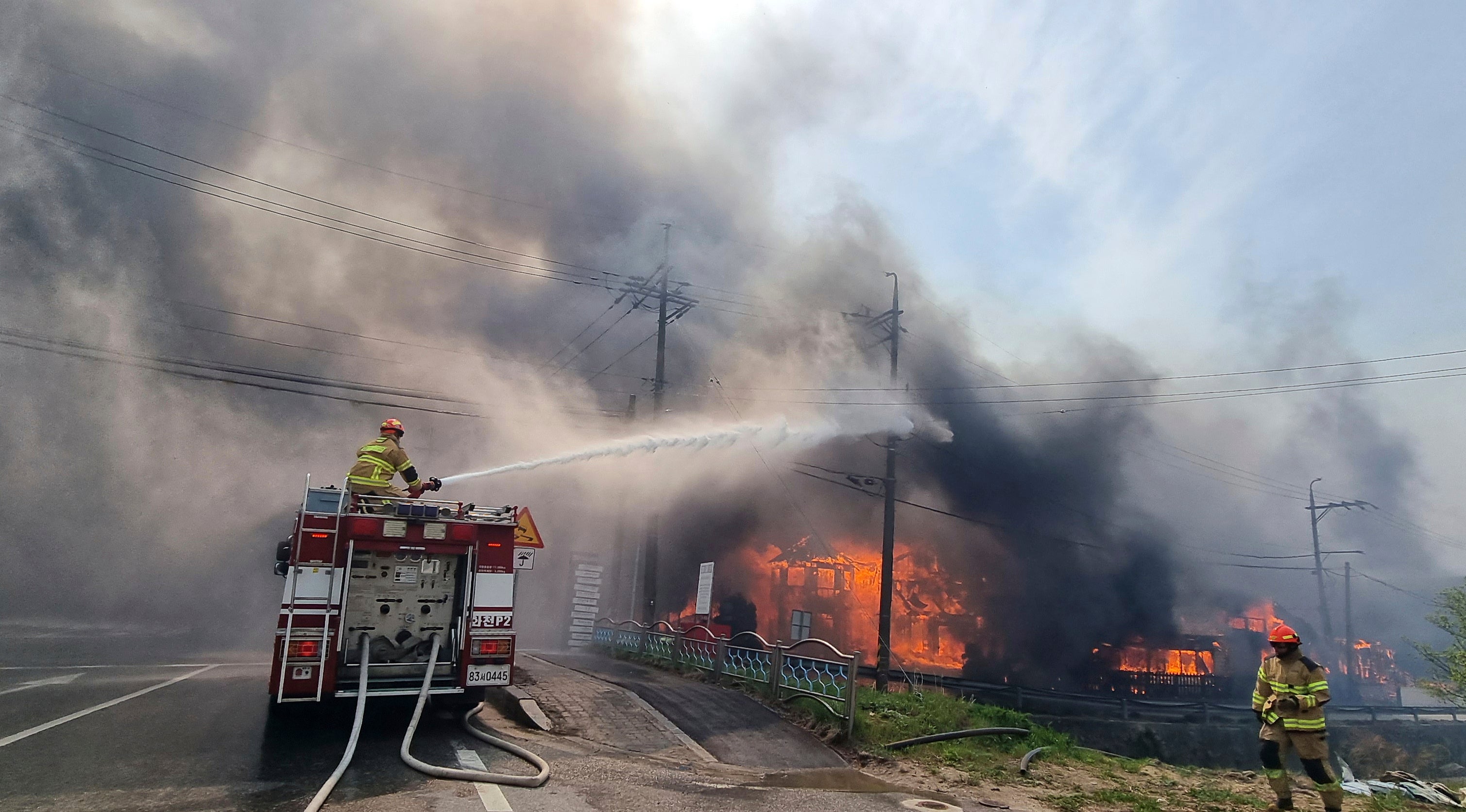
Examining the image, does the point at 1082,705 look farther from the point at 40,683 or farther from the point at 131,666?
the point at 40,683

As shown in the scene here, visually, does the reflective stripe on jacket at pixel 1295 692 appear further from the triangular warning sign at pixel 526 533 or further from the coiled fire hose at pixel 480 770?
the triangular warning sign at pixel 526 533

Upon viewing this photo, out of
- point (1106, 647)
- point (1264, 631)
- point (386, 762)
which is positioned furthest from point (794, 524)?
point (1264, 631)

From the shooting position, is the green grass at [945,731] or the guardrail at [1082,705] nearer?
the green grass at [945,731]

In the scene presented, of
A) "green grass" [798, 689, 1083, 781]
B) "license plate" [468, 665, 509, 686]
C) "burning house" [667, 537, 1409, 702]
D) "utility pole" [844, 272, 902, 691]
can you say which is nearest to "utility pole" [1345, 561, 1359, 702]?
"burning house" [667, 537, 1409, 702]

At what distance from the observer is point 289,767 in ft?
19.1

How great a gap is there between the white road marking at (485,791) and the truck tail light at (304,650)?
1.82 metres

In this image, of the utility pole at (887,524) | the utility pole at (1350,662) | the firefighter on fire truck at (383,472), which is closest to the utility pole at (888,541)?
the utility pole at (887,524)

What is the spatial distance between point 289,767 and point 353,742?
490mm

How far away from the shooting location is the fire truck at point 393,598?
7109 mm

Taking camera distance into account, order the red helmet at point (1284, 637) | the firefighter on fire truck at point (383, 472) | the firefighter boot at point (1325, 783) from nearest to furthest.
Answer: the firefighter boot at point (1325, 783), the red helmet at point (1284, 637), the firefighter on fire truck at point (383, 472)

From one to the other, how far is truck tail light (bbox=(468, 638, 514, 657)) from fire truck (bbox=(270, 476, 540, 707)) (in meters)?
0.01

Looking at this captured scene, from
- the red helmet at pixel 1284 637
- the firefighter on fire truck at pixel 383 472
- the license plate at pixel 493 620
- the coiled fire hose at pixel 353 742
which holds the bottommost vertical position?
the coiled fire hose at pixel 353 742

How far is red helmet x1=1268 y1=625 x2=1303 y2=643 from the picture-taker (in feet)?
21.6

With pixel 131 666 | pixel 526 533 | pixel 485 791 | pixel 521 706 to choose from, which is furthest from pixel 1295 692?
pixel 131 666
